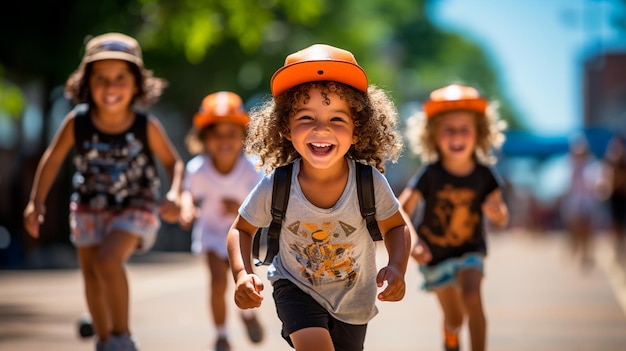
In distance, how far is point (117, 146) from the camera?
24.1ft

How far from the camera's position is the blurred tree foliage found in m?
19.4

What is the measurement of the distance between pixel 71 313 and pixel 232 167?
325 centimetres

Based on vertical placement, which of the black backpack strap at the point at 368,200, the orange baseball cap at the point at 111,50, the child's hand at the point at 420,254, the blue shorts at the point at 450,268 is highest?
the orange baseball cap at the point at 111,50

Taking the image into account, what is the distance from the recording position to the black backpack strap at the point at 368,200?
537 cm

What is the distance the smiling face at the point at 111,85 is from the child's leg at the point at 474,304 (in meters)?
2.46

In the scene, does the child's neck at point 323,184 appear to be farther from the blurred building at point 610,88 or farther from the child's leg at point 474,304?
the blurred building at point 610,88

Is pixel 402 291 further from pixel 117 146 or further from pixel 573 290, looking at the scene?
pixel 573 290

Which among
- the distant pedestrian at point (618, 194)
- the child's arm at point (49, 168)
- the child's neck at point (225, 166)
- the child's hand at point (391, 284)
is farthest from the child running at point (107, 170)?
the distant pedestrian at point (618, 194)

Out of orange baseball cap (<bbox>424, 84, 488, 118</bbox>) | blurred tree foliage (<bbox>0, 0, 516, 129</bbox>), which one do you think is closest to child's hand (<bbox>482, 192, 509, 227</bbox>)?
orange baseball cap (<bbox>424, 84, 488, 118</bbox>)

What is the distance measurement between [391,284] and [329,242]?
0.55 m

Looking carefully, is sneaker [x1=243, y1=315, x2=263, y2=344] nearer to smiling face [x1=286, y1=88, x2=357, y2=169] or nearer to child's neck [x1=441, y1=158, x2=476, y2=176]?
child's neck [x1=441, y1=158, x2=476, y2=176]

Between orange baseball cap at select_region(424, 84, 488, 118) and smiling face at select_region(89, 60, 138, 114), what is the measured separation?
2.05 meters

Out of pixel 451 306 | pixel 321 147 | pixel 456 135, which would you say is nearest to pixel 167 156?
pixel 456 135

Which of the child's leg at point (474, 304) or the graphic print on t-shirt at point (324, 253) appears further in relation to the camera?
the child's leg at point (474, 304)
